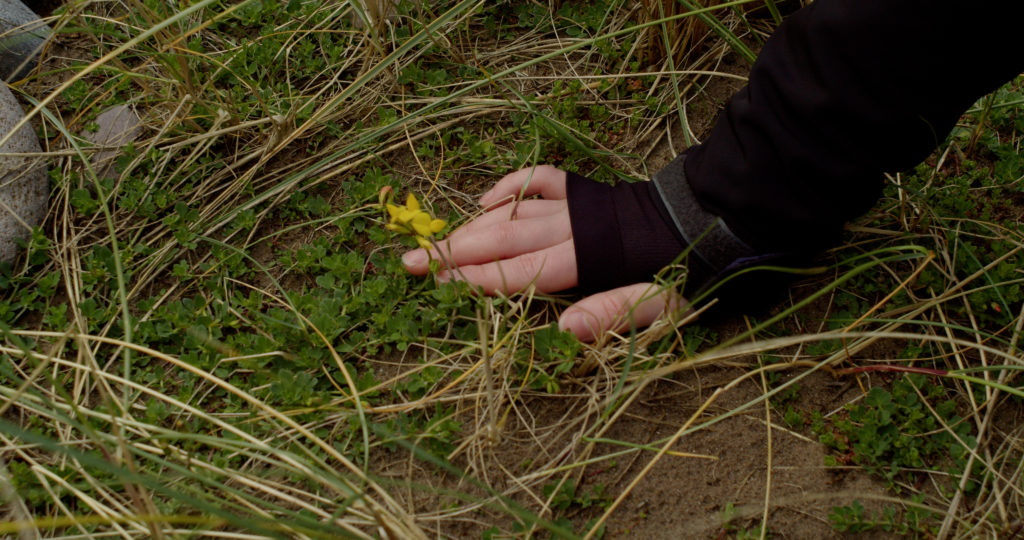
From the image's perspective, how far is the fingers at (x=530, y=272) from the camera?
1.58 m

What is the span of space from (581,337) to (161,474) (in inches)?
34.4

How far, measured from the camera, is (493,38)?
2.13 metres

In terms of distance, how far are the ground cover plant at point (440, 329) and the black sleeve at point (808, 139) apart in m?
0.17

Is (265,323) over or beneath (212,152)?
beneath

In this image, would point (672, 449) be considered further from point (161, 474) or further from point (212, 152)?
point (212, 152)

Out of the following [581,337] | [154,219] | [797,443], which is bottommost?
[797,443]

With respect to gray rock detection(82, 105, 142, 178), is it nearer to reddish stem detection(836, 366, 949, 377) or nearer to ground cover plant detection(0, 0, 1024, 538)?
ground cover plant detection(0, 0, 1024, 538)

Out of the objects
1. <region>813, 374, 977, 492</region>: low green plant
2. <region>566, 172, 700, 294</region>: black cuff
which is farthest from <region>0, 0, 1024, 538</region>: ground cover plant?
<region>566, 172, 700, 294</region>: black cuff

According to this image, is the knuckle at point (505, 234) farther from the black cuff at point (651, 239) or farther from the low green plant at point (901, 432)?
the low green plant at point (901, 432)

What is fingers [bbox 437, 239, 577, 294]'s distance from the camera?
158cm

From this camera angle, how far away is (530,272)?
5.18 feet

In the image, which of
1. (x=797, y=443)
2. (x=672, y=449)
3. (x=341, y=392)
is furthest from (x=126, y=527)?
(x=797, y=443)

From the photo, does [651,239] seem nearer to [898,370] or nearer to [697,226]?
[697,226]

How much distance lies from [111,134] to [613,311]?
→ 144 centimetres
